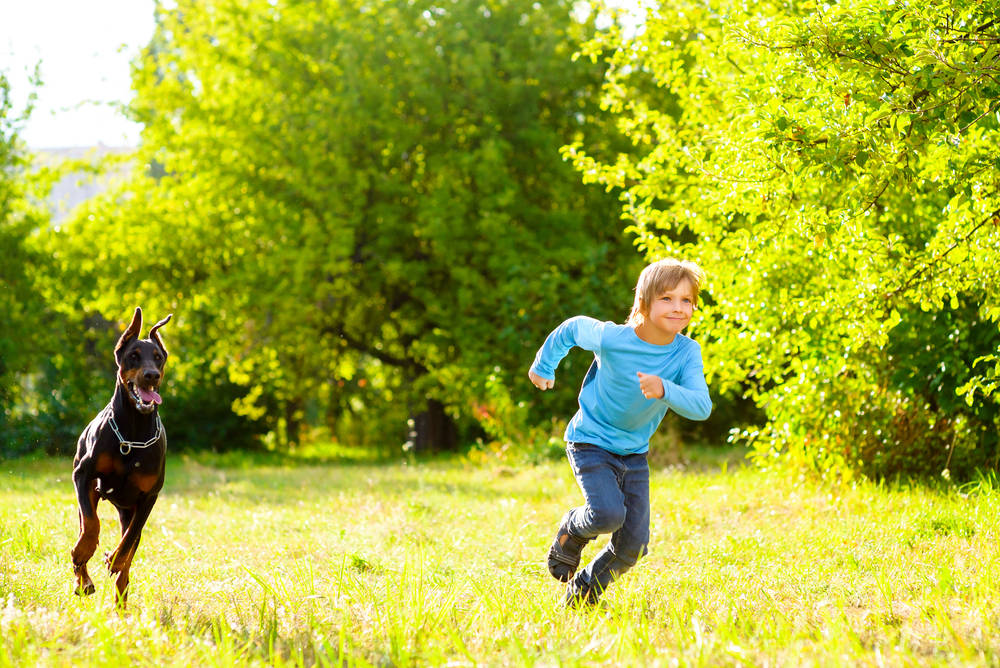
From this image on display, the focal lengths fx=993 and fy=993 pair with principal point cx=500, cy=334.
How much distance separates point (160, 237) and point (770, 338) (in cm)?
1336

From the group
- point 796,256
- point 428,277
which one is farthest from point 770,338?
point 428,277

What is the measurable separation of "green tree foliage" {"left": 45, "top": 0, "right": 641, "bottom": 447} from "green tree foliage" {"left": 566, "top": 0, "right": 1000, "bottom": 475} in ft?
24.8

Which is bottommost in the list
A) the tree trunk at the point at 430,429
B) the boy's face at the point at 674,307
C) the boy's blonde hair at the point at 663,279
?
the tree trunk at the point at 430,429

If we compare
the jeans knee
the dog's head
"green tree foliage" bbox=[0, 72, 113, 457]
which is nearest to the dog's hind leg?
the dog's head

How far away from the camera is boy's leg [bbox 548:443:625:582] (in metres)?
4.48

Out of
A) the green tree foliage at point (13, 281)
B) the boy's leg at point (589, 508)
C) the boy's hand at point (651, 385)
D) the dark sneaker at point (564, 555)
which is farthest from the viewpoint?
the green tree foliage at point (13, 281)

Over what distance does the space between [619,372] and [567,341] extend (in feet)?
0.99

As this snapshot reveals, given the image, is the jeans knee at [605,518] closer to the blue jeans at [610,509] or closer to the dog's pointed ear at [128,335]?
the blue jeans at [610,509]

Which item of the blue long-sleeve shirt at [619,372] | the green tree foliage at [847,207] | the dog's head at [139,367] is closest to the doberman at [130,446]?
the dog's head at [139,367]

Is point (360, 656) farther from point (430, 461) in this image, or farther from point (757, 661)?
point (430, 461)

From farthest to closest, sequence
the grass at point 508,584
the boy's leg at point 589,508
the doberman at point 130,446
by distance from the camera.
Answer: the doberman at point 130,446
the boy's leg at point 589,508
the grass at point 508,584

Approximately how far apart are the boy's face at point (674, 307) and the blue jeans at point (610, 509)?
2.27 ft

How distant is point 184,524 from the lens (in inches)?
314

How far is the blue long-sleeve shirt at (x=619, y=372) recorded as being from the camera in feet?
14.7
